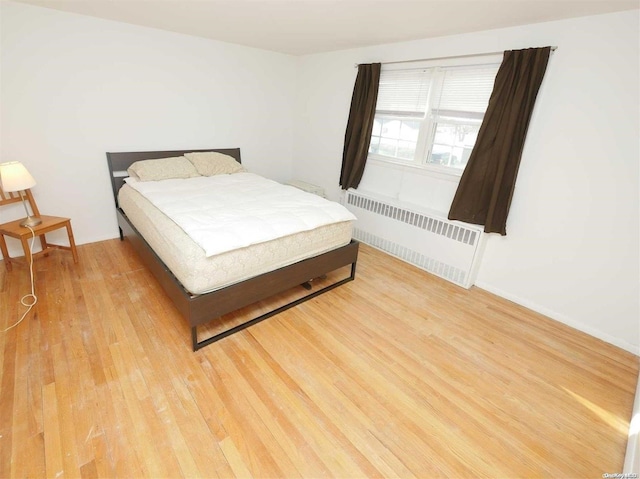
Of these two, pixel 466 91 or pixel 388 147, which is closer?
pixel 466 91

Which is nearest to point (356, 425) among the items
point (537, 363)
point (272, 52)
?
point (537, 363)

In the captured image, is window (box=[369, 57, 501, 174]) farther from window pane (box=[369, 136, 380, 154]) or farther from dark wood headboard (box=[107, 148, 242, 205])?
dark wood headboard (box=[107, 148, 242, 205])

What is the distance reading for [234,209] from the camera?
246cm

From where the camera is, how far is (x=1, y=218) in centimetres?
280

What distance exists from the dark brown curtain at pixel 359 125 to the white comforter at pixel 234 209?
3.19 feet

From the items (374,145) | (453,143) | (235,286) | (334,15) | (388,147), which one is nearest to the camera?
(235,286)

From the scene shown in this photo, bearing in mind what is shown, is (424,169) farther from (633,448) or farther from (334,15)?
(633,448)

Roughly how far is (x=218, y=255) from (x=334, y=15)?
2090mm

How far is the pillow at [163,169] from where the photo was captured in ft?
10.1

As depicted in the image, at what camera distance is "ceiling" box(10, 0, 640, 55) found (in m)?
2.03

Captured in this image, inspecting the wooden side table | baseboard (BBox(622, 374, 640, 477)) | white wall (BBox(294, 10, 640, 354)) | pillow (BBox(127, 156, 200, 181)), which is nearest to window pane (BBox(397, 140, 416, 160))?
A: white wall (BBox(294, 10, 640, 354))

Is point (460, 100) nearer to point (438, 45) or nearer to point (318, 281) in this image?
point (438, 45)

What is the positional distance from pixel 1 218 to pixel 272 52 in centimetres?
350

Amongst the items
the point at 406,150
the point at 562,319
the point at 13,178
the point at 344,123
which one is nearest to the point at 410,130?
the point at 406,150
